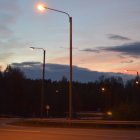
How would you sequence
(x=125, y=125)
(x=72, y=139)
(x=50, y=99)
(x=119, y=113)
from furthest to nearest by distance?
(x=50, y=99) → (x=119, y=113) → (x=125, y=125) → (x=72, y=139)

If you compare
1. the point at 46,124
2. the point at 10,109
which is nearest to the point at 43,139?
the point at 46,124

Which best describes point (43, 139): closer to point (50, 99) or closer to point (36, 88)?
point (36, 88)

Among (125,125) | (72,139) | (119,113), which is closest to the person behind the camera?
(72,139)

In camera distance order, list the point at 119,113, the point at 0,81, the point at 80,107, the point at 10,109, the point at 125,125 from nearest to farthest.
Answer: the point at 125,125 < the point at 119,113 < the point at 10,109 < the point at 0,81 < the point at 80,107

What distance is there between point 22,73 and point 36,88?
537 cm

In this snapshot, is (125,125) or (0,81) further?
(0,81)

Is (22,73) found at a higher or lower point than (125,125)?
higher

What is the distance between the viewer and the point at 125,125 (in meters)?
38.4

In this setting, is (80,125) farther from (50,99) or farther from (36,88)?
(50,99)

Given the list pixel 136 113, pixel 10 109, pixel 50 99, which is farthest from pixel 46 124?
pixel 50 99

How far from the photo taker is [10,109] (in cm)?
13375

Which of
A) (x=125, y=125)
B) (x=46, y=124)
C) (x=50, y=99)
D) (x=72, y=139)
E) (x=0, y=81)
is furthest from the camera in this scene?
(x=50, y=99)

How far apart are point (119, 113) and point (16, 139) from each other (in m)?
28.0

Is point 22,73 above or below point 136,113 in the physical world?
above
